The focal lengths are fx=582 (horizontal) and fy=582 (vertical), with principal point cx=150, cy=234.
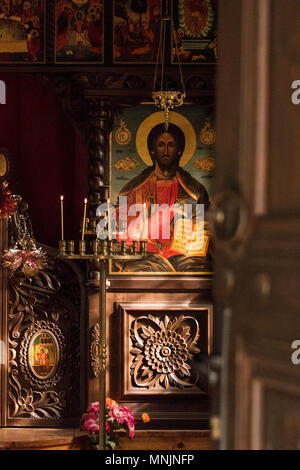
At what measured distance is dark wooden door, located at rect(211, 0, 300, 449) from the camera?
2.82ft

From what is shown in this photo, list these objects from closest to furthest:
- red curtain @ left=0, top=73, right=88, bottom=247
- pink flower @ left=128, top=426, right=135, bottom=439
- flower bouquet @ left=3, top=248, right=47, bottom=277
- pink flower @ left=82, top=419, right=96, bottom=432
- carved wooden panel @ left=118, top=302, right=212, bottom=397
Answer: pink flower @ left=82, top=419, right=96, bottom=432, pink flower @ left=128, top=426, right=135, bottom=439, flower bouquet @ left=3, top=248, right=47, bottom=277, carved wooden panel @ left=118, top=302, right=212, bottom=397, red curtain @ left=0, top=73, right=88, bottom=247

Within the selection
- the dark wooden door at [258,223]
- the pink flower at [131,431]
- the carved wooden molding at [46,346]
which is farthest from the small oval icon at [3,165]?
the dark wooden door at [258,223]

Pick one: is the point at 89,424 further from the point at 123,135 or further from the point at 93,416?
the point at 123,135

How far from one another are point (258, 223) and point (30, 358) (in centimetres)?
447

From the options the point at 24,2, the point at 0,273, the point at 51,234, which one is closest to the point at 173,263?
the point at 51,234

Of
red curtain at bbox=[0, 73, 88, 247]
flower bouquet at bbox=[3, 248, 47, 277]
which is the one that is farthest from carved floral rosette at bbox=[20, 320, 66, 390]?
red curtain at bbox=[0, 73, 88, 247]

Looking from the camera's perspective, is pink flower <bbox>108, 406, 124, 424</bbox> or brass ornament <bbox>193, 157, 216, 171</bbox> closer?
pink flower <bbox>108, 406, 124, 424</bbox>

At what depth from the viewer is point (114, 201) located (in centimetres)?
505

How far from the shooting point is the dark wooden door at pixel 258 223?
0.86 m

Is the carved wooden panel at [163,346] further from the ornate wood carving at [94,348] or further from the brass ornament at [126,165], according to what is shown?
the brass ornament at [126,165]

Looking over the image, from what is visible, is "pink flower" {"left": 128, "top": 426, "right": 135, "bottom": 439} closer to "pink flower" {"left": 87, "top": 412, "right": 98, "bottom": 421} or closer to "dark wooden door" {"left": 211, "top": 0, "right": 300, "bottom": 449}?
"pink flower" {"left": 87, "top": 412, "right": 98, "bottom": 421}

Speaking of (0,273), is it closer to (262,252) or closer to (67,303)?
(67,303)

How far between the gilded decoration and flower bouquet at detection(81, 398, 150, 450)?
38cm

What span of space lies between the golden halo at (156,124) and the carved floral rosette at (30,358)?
168 centimetres
